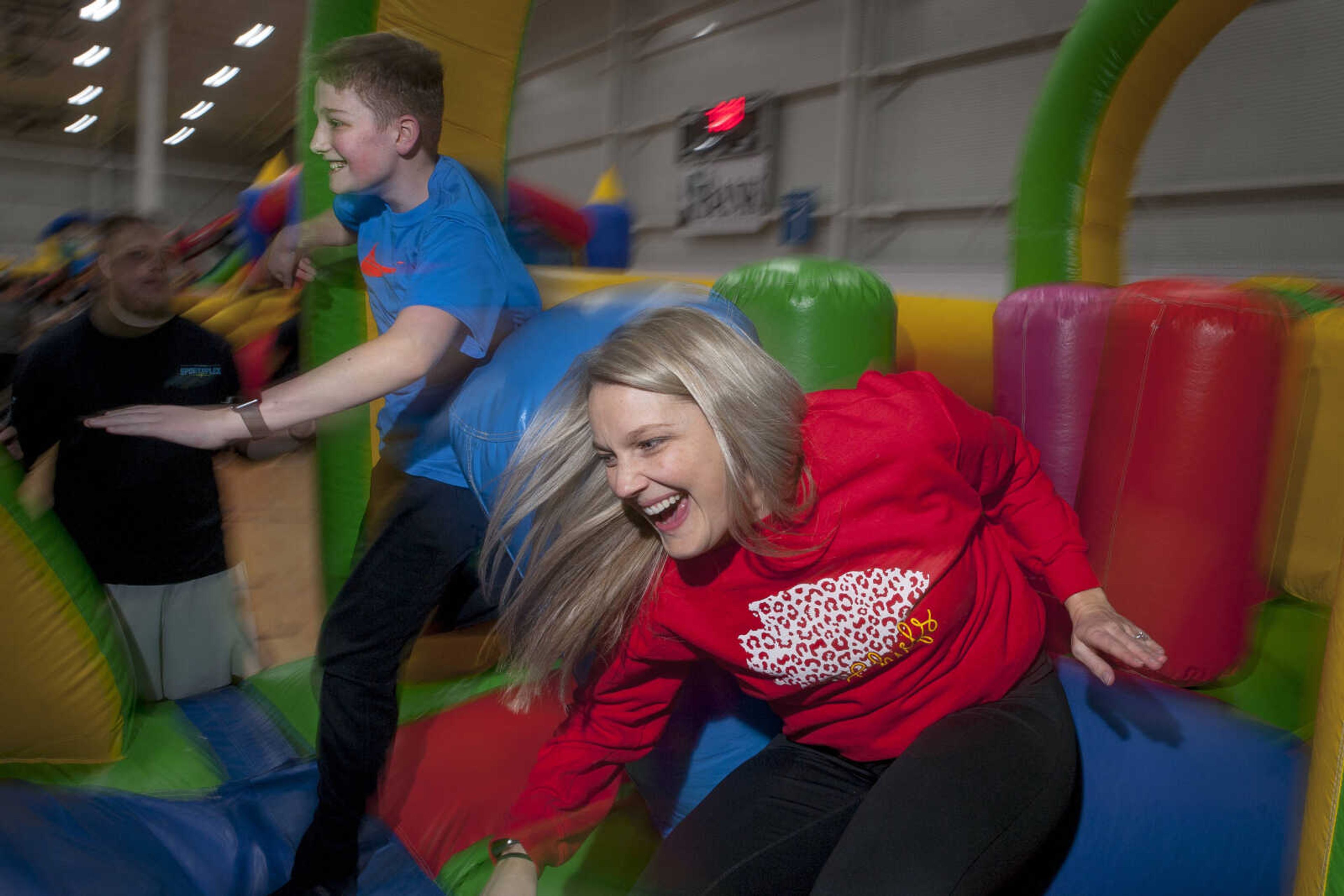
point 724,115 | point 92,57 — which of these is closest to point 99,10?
point 92,57

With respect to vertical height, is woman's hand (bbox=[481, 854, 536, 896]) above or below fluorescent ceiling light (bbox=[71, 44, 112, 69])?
below

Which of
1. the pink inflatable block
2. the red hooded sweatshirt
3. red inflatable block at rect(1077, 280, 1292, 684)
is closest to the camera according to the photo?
the red hooded sweatshirt

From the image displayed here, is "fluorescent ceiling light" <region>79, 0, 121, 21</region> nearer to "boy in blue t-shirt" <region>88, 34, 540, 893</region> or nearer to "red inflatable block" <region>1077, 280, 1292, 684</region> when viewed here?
"boy in blue t-shirt" <region>88, 34, 540, 893</region>

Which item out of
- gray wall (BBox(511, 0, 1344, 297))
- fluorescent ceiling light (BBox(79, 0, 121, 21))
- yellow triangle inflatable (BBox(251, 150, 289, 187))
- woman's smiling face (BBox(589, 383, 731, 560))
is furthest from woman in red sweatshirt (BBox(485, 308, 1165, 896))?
fluorescent ceiling light (BBox(79, 0, 121, 21))

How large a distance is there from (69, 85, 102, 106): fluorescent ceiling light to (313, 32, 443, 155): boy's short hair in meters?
0.12

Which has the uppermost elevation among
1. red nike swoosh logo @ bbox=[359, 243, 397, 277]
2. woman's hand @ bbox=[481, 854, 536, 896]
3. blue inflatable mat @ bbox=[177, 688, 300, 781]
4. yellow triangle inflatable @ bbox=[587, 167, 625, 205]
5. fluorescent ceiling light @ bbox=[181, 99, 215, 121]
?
fluorescent ceiling light @ bbox=[181, 99, 215, 121]

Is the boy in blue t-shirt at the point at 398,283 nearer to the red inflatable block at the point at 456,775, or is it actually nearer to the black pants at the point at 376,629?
the black pants at the point at 376,629

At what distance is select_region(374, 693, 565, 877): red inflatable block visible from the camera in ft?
2.39

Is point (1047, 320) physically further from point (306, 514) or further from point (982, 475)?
point (306, 514)

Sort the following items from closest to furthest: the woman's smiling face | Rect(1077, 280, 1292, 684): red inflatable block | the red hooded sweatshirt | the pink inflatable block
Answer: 1. the woman's smiling face
2. the red hooded sweatshirt
3. Rect(1077, 280, 1292, 684): red inflatable block
4. the pink inflatable block

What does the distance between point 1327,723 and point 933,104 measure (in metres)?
0.56

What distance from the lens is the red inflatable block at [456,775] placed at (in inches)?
28.7

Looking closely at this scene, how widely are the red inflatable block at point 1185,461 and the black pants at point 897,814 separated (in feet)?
0.57

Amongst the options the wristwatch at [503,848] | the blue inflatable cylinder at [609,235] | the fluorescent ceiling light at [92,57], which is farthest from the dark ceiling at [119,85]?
the wristwatch at [503,848]
